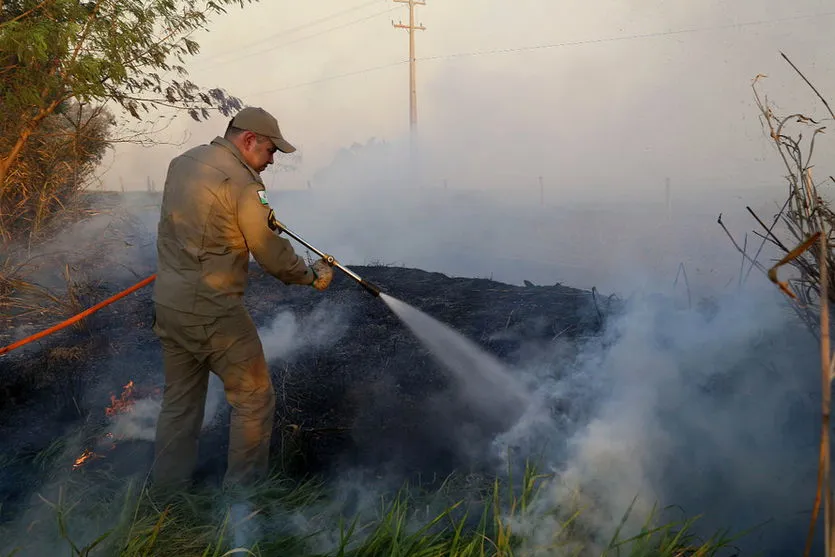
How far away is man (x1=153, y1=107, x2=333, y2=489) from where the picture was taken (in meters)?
3.10

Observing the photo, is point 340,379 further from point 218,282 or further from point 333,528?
point 333,528

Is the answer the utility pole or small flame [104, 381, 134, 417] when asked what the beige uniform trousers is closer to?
small flame [104, 381, 134, 417]

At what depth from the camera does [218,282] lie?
316cm

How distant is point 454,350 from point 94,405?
261 centimetres

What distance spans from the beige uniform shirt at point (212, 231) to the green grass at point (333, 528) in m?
0.92

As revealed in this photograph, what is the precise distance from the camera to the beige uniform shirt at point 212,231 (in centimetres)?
307

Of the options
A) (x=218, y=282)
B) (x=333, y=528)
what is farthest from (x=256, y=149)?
(x=333, y=528)

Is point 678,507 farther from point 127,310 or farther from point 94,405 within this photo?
point 127,310

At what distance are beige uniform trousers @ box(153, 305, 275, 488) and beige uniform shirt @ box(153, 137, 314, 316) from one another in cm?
11

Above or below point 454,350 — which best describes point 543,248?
above

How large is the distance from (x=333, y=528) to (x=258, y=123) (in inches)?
76.6

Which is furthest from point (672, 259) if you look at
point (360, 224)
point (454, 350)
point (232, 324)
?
point (232, 324)

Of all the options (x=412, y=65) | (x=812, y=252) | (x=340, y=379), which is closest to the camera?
(x=812, y=252)

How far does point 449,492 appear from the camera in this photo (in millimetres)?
3094
